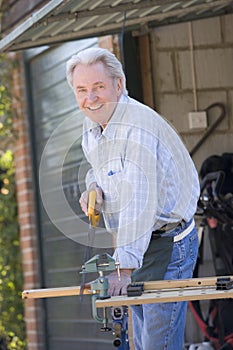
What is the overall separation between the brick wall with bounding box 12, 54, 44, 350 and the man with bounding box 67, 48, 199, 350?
15.2ft

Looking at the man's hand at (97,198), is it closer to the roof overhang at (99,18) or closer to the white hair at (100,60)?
the white hair at (100,60)

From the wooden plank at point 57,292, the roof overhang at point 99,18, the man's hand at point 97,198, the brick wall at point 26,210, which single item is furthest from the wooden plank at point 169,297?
the brick wall at point 26,210

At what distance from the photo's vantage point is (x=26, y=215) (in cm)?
919

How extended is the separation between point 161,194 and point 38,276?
4932 millimetres

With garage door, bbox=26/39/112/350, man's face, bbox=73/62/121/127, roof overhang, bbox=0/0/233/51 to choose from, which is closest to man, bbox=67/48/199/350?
man's face, bbox=73/62/121/127

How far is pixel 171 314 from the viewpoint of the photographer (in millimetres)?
4410

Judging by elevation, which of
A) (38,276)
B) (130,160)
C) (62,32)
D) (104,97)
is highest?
(62,32)

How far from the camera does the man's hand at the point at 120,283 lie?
13.1 feet

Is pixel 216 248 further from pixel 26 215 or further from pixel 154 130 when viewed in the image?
pixel 26 215

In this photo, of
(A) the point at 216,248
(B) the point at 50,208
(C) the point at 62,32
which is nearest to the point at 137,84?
(C) the point at 62,32

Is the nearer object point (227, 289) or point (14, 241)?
point (227, 289)

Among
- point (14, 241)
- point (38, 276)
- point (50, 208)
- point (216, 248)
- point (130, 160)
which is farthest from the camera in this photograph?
point (14, 241)

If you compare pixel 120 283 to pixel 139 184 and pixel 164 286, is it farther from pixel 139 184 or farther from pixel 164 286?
pixel 139 184

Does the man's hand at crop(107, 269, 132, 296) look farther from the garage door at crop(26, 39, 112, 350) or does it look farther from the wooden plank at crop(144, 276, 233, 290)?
the garage door at crop(26, 39, 112, 350)
